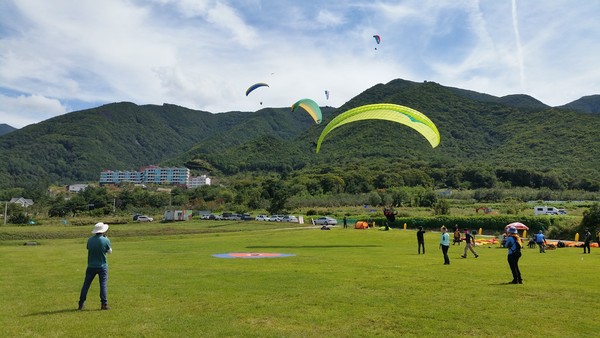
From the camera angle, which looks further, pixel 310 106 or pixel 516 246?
pixel 310 106

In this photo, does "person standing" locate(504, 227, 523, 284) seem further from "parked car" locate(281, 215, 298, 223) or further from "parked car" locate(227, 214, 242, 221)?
"parked car" locate(227, 214, 242, 221)

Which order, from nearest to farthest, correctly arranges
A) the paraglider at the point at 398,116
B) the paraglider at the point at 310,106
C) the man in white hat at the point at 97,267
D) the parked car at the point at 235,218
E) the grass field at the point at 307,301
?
1. the grass field at the point at 307,301
2. the man in white hat at the point at 97,267
3. the paraglider at the point at 398,116
4. the paraglider at the point at 310,106
5. the parked car at the point at 235,218

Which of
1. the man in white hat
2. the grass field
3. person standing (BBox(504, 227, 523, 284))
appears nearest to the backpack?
person standing (BBox(504, 227, 523, 284))

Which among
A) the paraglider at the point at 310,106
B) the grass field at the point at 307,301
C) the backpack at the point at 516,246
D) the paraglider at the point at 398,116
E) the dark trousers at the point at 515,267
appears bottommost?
the grass field at the point at 307,301

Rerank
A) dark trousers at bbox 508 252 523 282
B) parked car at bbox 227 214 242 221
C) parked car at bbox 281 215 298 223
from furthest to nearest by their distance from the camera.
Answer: parked car at bbox 227 214 242 221 → parked car at bbox 281 215 298 223 → dark trousers at bbox 508 252 523 282

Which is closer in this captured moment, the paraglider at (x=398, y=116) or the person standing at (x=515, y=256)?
the person standing at (x=515, y=256)

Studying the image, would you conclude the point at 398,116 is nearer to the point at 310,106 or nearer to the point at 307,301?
the point at 310,106

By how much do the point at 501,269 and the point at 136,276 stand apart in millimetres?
13200

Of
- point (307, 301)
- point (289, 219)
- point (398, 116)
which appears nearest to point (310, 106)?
point (398, 116)

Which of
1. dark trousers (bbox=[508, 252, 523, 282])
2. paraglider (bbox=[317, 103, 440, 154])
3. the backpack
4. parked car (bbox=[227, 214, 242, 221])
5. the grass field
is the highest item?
paraglider (bbox=[317, 103, 440, 154])

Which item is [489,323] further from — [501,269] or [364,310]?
[501,269]

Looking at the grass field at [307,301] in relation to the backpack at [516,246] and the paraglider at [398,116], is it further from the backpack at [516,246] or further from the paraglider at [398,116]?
the paraglider at [398,116]

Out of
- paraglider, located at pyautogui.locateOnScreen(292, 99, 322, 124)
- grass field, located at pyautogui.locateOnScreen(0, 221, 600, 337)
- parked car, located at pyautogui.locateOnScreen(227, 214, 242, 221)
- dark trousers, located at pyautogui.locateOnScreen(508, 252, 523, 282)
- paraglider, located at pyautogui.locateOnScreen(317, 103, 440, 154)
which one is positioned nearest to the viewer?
grass field, located at pyautogui.locateOnScreen(0, 221, 600, 337)

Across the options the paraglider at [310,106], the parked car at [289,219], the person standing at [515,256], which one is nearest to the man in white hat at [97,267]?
the person standing at [515,256]
